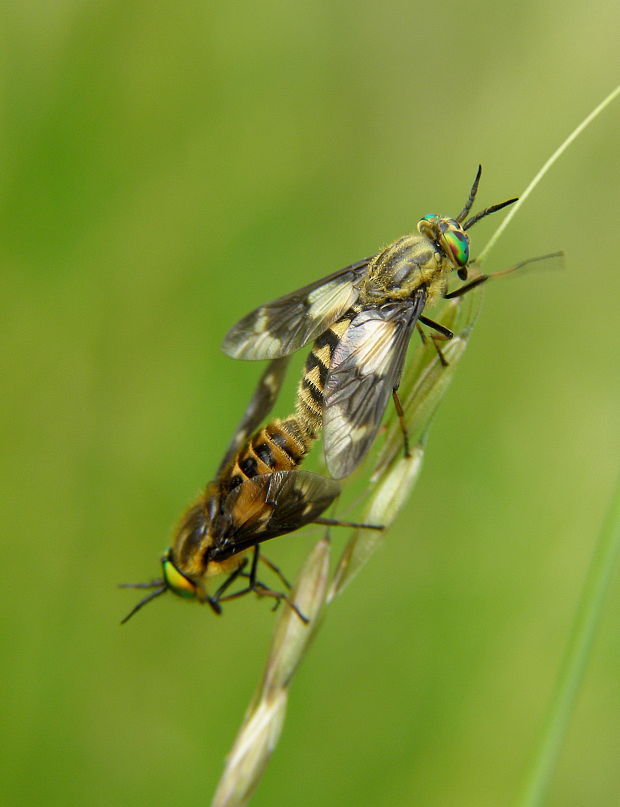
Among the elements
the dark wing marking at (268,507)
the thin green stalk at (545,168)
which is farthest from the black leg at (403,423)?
the thin green stalk at (545,168)

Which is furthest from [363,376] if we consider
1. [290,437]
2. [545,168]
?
[545,168]

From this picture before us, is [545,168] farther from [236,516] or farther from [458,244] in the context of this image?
[236,516]

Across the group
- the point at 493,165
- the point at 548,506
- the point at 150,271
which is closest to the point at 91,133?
the point at 150,271

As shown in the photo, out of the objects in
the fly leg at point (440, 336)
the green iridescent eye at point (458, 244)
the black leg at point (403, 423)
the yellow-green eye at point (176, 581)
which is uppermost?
the green iridescent eye at point (458, 244)

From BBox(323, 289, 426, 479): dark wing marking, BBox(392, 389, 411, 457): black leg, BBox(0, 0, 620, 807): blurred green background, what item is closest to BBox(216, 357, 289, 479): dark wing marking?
BBox(323, 289, 426, 479): dark wing marking

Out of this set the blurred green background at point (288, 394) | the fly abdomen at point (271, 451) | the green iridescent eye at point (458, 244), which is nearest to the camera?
the green iridescent eye at point (458, 244)

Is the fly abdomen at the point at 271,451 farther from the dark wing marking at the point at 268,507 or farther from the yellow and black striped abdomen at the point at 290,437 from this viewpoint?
the dark wing marking at the point at 268,507

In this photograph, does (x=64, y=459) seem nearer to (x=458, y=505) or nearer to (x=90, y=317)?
(x=90, y=317)
